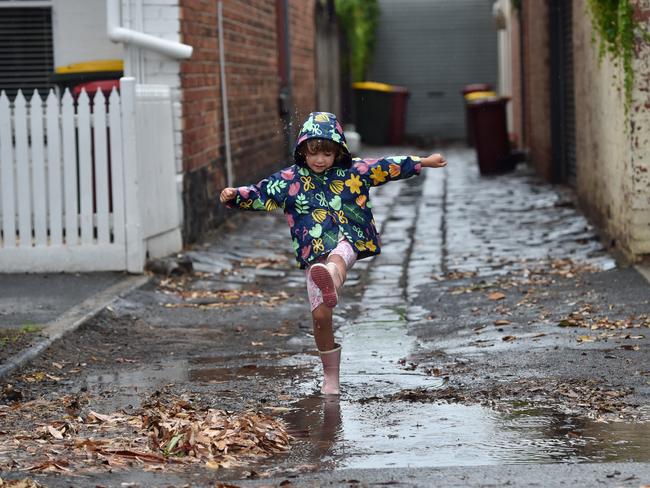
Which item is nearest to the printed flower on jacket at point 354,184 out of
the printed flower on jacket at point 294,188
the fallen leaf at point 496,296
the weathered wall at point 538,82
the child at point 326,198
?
the child at point 326,198

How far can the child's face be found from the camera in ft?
20.6

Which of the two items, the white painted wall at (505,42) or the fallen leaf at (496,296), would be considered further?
the white painted wall at (505,42)

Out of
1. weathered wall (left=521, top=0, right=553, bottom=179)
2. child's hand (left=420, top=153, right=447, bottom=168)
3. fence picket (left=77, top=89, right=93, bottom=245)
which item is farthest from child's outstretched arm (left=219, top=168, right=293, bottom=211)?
weathered wall (left=521, top=0, right=553, bottom=179)

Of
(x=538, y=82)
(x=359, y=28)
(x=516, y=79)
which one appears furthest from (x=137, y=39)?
(x=359, y=28)

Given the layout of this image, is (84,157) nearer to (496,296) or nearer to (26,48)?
(26,48)

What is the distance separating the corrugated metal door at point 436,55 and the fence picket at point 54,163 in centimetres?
2138

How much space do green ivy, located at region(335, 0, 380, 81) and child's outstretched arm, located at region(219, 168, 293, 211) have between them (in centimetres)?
2172

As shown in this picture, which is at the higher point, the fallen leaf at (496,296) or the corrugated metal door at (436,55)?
the corrugated metal door at (436,55)

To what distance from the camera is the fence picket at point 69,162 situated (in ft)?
32.2

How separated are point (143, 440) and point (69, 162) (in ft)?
16.5

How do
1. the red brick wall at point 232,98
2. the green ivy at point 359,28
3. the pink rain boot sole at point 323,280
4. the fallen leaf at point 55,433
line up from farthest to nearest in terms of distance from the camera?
the green ivy at point 359,28 → the red brick wall at point 232,98 → the pink rain boot sole at point 323,280 → the fallen leaf at point 55,433

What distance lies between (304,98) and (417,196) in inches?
160

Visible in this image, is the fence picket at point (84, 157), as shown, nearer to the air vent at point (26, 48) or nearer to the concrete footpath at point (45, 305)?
the concrete footpath at point (45, 305)

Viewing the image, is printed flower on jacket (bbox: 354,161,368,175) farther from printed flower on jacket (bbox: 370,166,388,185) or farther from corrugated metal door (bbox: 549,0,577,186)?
corrugated metal door (bbox: 549,0,577,186)
